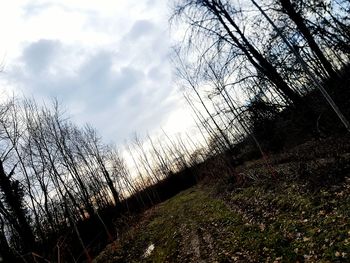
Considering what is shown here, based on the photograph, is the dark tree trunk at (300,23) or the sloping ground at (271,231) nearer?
the sloping ground at (271,231)

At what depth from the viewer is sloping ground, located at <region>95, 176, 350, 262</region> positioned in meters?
5.84

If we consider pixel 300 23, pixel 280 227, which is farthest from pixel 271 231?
pixel 300 23

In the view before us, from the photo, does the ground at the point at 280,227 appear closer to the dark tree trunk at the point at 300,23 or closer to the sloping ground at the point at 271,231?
the sloping ground at the point at 271,231

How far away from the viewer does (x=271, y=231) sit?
7617mm

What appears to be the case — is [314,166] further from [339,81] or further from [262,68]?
[339,81]

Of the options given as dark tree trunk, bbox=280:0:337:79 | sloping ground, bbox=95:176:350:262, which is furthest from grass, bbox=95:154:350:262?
dark tree trunk, bbox=280:0:337:79

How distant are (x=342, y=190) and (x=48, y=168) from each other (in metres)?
19.0

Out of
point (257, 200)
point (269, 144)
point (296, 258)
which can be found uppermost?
point (269, 144)

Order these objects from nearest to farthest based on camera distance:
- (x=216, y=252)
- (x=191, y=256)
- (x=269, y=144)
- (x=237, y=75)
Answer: (x=216, y=252) < (x=191, y=256) < (x=237, y=75) < (x=269, y=144)

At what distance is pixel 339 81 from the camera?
46.4 feet

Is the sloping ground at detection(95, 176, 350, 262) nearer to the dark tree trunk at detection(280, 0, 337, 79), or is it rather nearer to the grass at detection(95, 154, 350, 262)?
the grass at detection(95, 154, 350, 262)

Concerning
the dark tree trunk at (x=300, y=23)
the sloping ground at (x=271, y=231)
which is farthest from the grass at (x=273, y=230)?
the dark tree trunk at (x=300, y=23)

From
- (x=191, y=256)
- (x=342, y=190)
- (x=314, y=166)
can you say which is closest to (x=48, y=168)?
(x=191, y=256)

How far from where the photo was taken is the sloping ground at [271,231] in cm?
584
